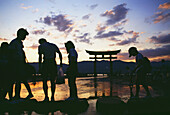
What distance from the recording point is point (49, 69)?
371 cm

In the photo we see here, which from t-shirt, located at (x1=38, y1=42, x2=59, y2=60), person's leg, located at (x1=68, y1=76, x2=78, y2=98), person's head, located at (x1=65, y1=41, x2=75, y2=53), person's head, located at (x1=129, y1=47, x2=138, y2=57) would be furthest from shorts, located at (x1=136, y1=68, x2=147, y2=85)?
t-shirt, located at (x1=38, y1=42, x2=59, y2=60)

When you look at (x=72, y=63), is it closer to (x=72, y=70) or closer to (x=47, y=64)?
(x=72, y=70)

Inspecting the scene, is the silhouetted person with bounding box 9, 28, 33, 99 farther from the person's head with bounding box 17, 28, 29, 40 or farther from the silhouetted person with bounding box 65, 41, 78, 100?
the silhouetted person with bounding box 65, 41, 78, 100

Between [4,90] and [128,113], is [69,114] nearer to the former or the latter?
[128,113]

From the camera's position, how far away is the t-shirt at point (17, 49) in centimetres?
361

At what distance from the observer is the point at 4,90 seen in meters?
3.70

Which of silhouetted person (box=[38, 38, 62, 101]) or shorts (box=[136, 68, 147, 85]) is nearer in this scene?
silhouetted person (box=[38, 38, 62, 101])

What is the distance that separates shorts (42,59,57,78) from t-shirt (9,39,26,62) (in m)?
0.78

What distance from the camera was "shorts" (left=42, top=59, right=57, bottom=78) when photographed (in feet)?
12.1

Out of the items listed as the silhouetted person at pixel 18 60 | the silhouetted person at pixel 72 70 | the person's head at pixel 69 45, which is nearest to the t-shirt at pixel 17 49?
the silhouetted person at pixel 18 60

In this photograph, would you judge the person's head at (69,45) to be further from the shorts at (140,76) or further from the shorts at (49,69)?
the shorts at (140,76)

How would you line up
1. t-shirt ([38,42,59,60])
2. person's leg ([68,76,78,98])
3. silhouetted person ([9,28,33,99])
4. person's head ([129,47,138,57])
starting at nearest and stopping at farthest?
person's leg ([68,76,78,98]) → silhouetted person ([9,28,33,99]) → t-shirt ([38,42,59,60]) → person's head ([129,47,138,57])

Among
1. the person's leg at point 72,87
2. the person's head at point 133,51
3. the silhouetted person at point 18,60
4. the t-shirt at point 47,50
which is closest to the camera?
the person's leg at point 72,87

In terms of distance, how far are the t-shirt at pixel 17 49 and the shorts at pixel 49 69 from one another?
777 mm
